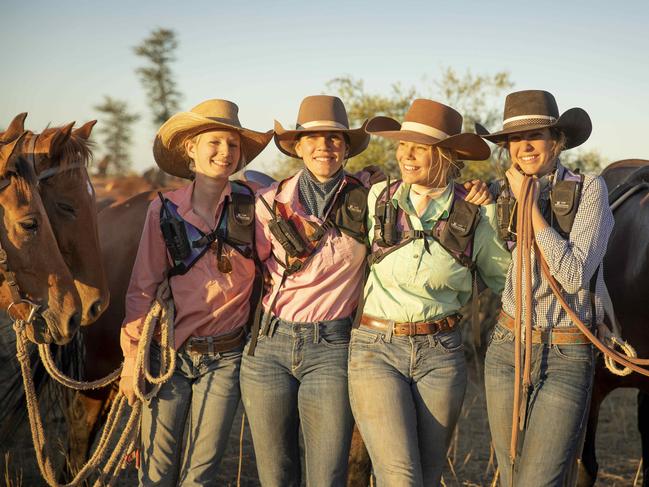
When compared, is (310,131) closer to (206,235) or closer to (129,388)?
(206,235)

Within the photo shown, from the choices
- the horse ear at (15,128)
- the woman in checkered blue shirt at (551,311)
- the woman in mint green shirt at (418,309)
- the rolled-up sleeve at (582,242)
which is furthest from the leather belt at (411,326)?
the horse ear at (15,128)

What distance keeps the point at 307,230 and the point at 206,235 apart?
1.48ft

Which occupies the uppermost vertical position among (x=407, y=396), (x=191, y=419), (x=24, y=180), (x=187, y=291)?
(x=24, y=180)

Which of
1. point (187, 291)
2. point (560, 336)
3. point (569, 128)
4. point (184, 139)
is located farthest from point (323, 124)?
point (560, 336)

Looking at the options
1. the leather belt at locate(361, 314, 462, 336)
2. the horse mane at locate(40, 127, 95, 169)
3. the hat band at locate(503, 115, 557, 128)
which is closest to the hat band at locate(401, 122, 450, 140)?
the hat band at locate(503, 115, 557, 128)

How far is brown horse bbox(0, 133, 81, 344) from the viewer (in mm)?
3053

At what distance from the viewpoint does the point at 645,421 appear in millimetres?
4766

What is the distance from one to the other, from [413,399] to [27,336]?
1692mm

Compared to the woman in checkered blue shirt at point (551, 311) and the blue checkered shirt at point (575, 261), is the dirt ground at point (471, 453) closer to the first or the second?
the woman in checkered blue shirt at point (551, 311)

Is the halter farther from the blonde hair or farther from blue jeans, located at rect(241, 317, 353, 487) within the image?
the blonde hair

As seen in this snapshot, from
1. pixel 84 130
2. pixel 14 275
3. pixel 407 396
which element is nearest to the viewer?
pixel 407 396

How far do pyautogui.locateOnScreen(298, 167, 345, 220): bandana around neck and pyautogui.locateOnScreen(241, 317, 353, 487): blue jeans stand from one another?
1.70ft

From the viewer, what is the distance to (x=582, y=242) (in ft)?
9.53

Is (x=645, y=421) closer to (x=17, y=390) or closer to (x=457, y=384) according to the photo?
(x=457, y=384)
